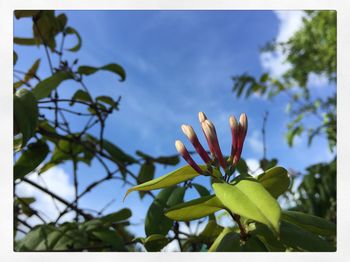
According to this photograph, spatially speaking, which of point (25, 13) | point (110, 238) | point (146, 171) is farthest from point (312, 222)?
point (25, 13)

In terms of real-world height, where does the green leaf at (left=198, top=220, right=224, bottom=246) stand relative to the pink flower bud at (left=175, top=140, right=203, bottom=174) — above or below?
below

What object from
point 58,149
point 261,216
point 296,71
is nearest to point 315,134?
point 58,149

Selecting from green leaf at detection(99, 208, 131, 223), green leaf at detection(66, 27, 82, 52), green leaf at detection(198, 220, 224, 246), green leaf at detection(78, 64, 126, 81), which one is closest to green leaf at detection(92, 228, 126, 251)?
green leaf at detection(99, 208, 131, 223)

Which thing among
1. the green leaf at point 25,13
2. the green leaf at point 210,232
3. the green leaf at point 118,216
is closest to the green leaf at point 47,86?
the green leaf at point 25,13

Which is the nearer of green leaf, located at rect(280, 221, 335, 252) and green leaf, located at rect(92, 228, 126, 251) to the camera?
green leaf, located at rect(280, 221, 335, 252)

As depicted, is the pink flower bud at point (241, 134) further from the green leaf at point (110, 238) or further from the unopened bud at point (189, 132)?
the green leaf at point (110, 238)

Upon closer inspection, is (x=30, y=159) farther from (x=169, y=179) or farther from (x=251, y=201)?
(x=251, y=201)

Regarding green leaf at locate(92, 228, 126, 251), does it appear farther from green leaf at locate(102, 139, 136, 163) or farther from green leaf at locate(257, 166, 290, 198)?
green leaf at locate(257, 166, 290, 198)
